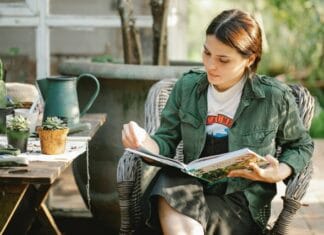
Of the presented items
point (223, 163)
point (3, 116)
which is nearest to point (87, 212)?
point (3, 116)

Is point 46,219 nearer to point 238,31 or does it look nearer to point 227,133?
point 227,133

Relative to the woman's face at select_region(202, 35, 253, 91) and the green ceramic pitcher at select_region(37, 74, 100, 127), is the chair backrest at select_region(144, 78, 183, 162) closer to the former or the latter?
the green ceramic pitcher at select_region(37, 74, 100, 127)

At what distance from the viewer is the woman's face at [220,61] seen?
7.66 feet

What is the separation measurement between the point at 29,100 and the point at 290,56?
5719 mm

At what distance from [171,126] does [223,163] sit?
0.48 metres

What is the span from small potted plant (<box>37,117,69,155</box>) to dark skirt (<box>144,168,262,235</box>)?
13.4 inches

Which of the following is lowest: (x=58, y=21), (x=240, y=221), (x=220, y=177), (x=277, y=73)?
(x=277, y=73)

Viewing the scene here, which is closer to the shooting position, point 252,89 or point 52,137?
point 52,137

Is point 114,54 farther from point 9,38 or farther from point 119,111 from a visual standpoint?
point 119,111

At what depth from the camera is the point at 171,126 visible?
2547 millimetres

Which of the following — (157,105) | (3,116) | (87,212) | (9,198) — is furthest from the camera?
(87,212)

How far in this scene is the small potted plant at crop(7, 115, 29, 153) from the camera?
7.55 feet

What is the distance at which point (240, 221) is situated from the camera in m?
2.35

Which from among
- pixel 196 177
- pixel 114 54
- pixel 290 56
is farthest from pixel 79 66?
pixel 290 56
